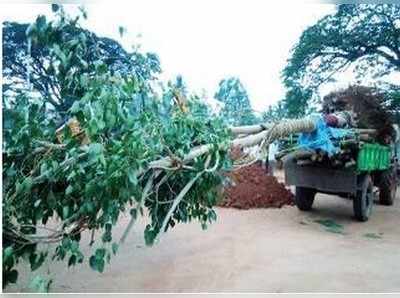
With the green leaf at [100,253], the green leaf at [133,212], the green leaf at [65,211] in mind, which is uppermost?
the green leaf at [65,211]

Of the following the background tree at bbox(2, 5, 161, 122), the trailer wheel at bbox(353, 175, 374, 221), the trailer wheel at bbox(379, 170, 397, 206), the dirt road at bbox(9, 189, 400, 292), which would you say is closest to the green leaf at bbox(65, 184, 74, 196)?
the background tree at bbox(2, 5, 161, 122)

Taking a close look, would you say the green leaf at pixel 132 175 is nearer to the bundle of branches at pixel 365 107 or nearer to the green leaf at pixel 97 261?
the green leaf at pixel 97 261

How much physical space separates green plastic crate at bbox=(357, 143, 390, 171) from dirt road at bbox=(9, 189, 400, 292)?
30.8 inches

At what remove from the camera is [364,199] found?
3168 millimetres

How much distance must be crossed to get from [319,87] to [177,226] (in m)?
1.16

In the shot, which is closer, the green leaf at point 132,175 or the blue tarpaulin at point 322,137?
the green leaf at point 132,175

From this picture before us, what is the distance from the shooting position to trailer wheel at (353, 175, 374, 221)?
9.70 ft

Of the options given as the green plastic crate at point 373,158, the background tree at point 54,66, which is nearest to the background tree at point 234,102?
the background tree at point 54,66

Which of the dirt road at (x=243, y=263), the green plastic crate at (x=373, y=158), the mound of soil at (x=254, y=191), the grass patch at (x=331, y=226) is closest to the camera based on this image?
the dirt road at (x=243, y=263)

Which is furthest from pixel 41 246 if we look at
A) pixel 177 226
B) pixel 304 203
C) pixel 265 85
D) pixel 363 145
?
pixel 363 145

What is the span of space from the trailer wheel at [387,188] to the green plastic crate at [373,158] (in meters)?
0.08

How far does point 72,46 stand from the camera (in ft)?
6.21

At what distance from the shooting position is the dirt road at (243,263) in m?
2.37

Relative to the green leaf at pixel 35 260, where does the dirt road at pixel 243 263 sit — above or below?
below
